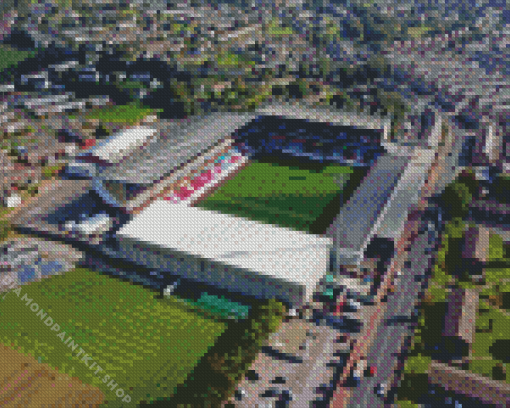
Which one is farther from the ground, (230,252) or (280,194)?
(280,194)

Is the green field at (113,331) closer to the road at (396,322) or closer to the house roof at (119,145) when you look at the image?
the road at (396,322)

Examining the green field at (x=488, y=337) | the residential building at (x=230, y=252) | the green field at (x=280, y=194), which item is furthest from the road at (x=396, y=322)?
the green field at (x=280, y=194)

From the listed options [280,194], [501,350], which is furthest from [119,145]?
[501,350]

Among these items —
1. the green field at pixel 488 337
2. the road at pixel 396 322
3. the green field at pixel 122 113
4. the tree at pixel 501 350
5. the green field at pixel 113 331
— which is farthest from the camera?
the green field at pixel 122 113

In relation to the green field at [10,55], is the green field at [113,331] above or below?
below

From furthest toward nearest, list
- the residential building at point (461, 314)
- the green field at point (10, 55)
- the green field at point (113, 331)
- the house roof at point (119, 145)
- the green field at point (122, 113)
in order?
1. the green field at point (10, 55)
2. the green field at point (122, 113)
3. the house roof at point (119, 145)
4. the residential building at point (461, 314)
5. the green field at point (113, 331)

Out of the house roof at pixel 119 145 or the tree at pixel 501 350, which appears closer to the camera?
the tree at pixel 501 350

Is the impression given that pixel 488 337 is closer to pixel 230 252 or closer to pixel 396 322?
pixel 396 322
